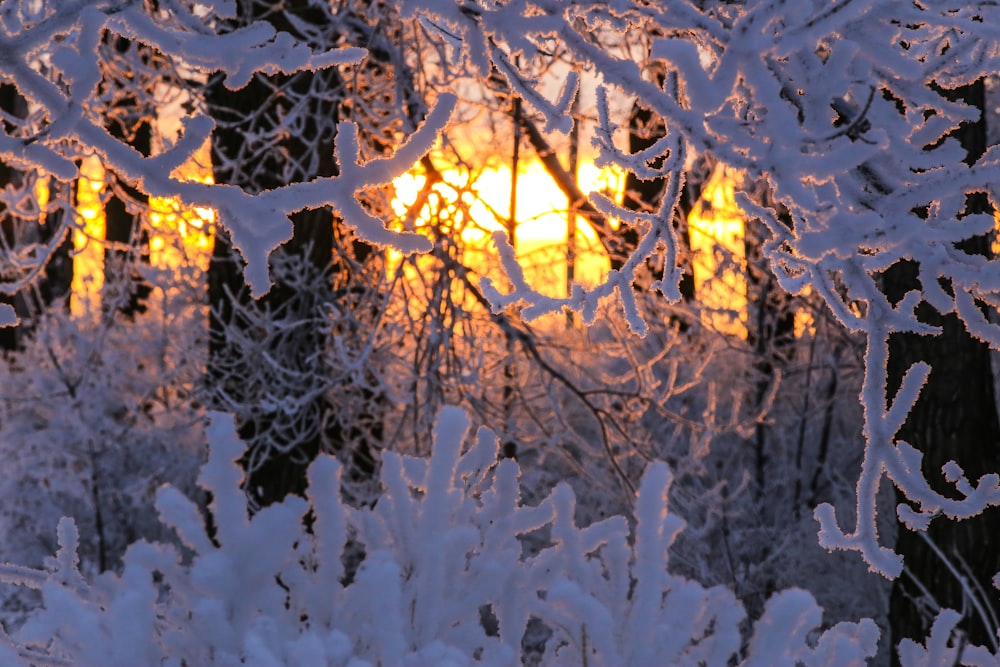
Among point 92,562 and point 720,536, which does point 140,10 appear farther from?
point 92,562

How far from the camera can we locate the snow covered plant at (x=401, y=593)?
1.80 metres

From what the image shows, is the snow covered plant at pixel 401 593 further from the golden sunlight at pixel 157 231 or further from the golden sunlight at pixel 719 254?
the golden sunlight at pixel 719 254

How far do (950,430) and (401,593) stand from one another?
3878mm

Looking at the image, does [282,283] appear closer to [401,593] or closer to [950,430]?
[950,430]

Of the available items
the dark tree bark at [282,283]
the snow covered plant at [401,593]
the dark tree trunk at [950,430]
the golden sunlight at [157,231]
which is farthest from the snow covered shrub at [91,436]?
the snow covered plant at [401,593]

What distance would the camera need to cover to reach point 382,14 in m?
6.43

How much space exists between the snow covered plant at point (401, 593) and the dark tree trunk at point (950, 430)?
3157 millimetres

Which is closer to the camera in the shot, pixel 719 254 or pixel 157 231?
pixel 157 231

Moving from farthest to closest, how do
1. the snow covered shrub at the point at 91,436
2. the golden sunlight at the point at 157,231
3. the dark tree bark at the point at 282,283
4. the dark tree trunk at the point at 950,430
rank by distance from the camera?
the snow covered shrub at the point at 91,436 → the dark tree bark at the point at 282,283 → the golden sunlight at the point at 157,231 → the dark tree trunk at the point at 950,430

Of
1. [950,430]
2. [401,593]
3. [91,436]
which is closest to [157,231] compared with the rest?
[950,430]

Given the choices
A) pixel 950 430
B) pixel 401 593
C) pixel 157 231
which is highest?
pixel 157 231

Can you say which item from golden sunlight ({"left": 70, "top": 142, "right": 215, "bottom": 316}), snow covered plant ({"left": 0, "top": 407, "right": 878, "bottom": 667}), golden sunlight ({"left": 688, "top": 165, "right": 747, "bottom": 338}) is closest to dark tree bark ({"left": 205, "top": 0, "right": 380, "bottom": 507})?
golden sunlight ({"left": 70, "top": 142, "right": 215, "bottom": 316})

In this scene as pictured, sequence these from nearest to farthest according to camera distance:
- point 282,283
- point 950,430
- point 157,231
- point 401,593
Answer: point 401,593 < point 950,430 < point 157,231 < point 282,283

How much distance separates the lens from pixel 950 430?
5.10 metres
